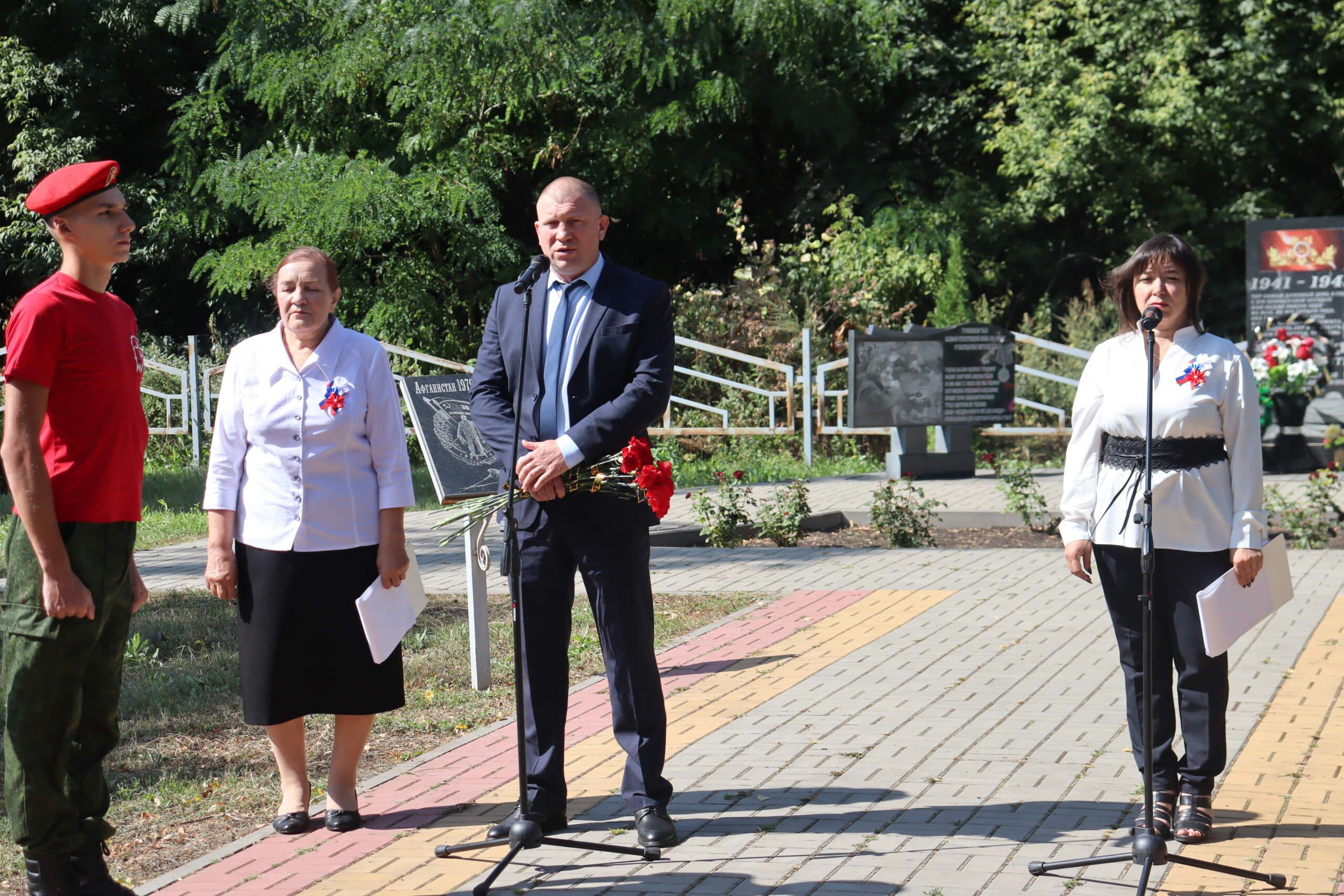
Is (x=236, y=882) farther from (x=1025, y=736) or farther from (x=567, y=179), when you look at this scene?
(x=1025, y=736)

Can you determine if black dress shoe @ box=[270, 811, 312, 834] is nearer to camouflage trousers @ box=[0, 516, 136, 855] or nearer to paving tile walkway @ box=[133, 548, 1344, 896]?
paving tile walkway @ box=[133, 548, 1344, 896]

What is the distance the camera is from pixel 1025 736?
18.9ft

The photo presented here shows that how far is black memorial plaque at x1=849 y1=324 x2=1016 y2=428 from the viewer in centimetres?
1585

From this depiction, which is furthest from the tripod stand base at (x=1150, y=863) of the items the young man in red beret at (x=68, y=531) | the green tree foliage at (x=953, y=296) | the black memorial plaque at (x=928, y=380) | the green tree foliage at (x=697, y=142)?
the green tree foliage at (x=953, y=296)

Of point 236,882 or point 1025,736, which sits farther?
point 1025,736

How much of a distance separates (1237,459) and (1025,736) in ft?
5.96

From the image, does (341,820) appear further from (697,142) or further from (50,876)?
(697,142)

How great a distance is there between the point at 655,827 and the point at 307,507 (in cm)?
152

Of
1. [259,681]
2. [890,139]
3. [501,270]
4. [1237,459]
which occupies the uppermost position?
[890,139]

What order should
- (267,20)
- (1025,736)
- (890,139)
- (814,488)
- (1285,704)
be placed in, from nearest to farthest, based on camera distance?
(1025,736), (1285,704), (814,488), (267,20), (890,139)

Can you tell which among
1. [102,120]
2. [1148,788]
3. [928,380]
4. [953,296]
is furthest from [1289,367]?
[102,120]

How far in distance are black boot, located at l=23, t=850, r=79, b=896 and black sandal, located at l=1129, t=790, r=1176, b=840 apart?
123 inches

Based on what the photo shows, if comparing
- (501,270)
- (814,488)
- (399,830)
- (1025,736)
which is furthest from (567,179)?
(501,270)

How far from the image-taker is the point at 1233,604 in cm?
432
